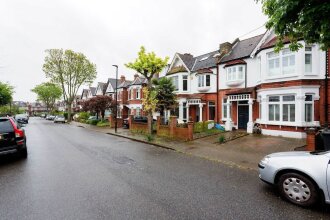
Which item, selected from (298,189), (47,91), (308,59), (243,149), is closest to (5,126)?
(298,189)

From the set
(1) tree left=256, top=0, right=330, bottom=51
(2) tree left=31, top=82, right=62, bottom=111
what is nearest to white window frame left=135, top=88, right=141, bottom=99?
(1) tree left=256, top=0, right=330, bottom=51

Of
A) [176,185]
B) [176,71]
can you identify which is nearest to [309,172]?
[176,185]

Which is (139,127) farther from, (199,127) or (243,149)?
(243,149)

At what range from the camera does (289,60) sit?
1295 centimetres

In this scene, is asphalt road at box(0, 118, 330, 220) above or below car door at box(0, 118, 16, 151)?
below

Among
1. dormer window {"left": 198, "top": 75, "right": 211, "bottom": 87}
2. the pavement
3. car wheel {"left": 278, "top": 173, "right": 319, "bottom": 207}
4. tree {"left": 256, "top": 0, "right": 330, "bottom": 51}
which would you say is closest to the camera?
car wheel {"left": 278, "top": 173, "right": 319, "bottom": 207}

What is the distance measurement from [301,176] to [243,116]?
13.3 m

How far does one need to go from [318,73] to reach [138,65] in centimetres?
1243

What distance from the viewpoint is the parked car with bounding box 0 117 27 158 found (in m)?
7.32

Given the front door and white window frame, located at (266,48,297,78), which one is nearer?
white window frame, located at (266,48,297,78)

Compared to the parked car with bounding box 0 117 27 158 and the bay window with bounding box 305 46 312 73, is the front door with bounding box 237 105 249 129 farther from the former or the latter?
the parked car with bounding box 0 117 27 158

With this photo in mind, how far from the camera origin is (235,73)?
672 inches

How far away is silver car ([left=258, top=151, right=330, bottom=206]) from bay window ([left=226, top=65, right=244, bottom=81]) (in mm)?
13230

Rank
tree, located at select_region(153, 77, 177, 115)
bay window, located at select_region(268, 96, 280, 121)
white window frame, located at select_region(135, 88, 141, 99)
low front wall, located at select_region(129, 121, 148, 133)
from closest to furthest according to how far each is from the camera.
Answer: bay window, located at select_region(268, 96, 280, 121) → tree, located at select_region(153, 77, 177, 115) → low front wall, located at select_region(129, 121, 148, 133) → white window frame, located at select_region(135, 88, 141, 99)
